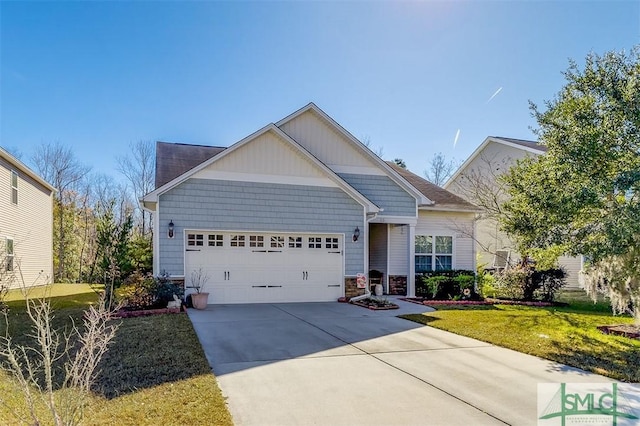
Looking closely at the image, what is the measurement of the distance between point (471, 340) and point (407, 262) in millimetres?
7469

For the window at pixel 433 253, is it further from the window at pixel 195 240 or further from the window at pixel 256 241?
the window at pixel 195 240

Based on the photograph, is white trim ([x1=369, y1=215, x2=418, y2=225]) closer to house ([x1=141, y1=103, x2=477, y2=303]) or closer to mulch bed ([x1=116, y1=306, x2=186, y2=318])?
house ([x1=141, y1=103, x2=477, y2=303])

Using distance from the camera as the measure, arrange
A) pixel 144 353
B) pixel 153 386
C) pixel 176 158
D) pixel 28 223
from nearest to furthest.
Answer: pixel 153 386
pixel 144 353
pixel 176 158
pixel 28 223

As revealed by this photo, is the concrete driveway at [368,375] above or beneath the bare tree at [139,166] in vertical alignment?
beneath

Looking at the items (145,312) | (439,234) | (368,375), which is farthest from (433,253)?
(368,375)

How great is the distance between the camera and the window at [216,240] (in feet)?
40.2

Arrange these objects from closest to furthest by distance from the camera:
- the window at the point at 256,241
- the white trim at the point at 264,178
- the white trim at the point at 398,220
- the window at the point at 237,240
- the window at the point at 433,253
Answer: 1. the white trim at the point at 264,178
2. the window at the point at 237,240
3. the window at the point at 256,241
4. the white trim at the point at 398,220
5. the window at the point at 433,253

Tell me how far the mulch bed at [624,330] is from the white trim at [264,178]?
7914mm

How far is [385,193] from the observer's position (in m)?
14.7

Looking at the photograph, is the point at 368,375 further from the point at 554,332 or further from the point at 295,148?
the point at 295,148

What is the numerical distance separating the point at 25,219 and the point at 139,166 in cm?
1195

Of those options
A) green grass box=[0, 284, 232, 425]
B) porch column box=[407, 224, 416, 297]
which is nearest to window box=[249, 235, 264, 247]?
green grass box=[0, 284, 232, 425]

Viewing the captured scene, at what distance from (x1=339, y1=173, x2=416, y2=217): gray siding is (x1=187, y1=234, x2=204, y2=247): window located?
5.22m

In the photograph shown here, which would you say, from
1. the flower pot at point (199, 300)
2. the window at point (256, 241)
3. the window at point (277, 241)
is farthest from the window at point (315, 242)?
the flower pot at point (199, 300)
